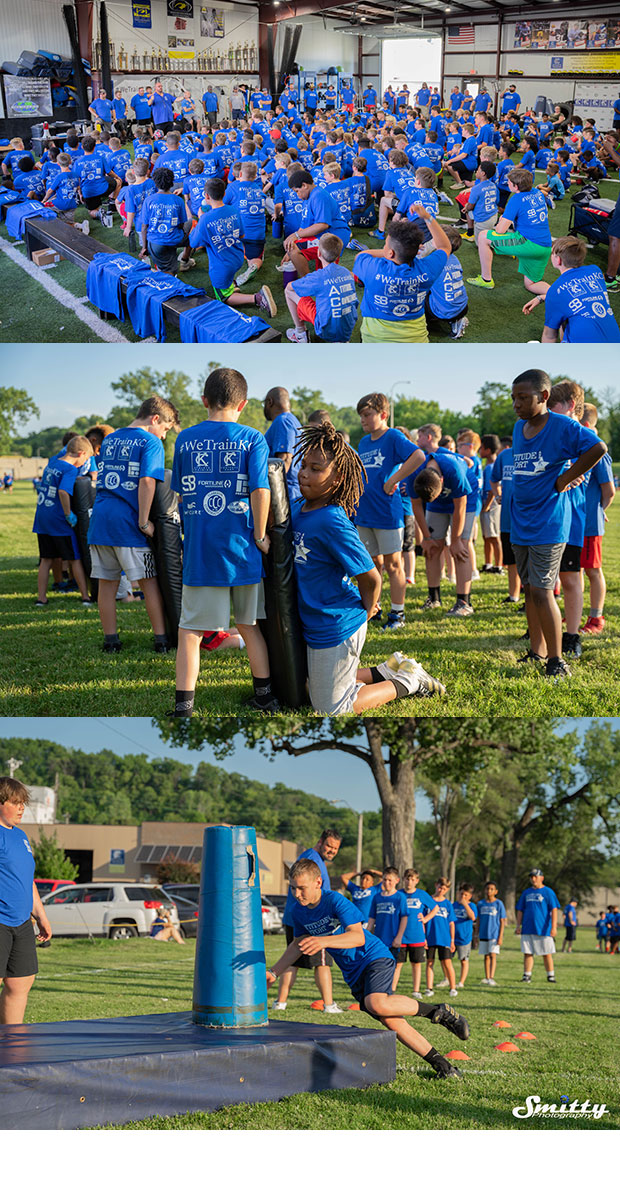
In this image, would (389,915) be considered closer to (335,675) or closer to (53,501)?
(335,675)

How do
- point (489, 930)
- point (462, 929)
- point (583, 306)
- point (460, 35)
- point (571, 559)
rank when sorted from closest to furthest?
point (571, 559) < point (583, 306) < point (462, 929) < point (489, 930) < point (460, 35)

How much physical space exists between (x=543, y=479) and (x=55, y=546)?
272 cm

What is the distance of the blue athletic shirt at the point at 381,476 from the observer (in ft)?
15.6

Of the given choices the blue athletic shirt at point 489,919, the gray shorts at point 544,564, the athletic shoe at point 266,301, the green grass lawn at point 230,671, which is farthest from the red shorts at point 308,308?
the blue athletic shirt at point 489,919

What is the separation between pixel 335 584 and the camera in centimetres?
388

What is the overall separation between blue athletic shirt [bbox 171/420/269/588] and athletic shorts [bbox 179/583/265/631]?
54mm

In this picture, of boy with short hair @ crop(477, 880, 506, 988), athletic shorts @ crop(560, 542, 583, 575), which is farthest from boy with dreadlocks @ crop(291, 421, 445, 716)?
boy with short hair @ crop(477, 880, 506, 988)

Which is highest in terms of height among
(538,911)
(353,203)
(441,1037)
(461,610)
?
(353,203)

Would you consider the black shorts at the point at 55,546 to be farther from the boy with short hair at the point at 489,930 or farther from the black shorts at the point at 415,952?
the boy with short hair at the point at 489,930

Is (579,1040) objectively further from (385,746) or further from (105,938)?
(105,938)

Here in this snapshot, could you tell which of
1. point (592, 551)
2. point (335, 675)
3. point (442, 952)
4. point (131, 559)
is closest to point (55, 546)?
point (131, 559)

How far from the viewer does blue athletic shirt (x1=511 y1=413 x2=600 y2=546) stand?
4.07 m

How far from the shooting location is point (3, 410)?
199 inches

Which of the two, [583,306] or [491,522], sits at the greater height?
[583,306]
